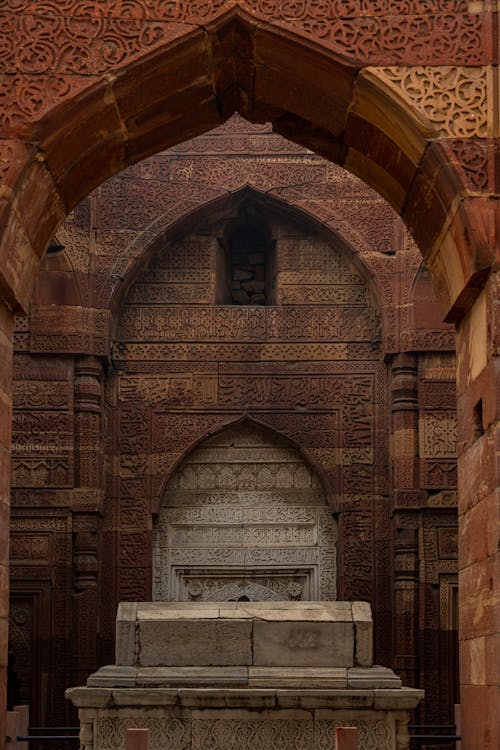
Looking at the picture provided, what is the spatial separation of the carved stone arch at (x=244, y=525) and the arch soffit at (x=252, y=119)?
4.23 metres

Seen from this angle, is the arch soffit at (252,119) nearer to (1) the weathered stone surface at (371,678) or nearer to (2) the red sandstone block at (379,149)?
(2) the red sandstone block at (379,149)

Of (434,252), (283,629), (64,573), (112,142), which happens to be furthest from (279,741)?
(64,573)

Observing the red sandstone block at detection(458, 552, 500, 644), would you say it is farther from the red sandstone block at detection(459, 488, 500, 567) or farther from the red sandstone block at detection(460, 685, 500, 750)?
the red sandstone block at detection(460, 685, 500, 750)

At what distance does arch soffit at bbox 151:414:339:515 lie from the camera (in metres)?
11.8

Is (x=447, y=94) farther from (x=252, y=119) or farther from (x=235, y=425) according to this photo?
(x=235, y=425)

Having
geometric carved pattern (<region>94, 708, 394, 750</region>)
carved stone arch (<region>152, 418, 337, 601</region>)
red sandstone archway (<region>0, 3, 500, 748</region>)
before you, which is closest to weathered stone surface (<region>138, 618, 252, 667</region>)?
geometric carved pattern (<region>94, 708, 394, 750</region>)

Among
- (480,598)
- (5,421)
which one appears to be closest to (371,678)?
(480,598)

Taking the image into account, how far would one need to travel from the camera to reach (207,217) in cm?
1220

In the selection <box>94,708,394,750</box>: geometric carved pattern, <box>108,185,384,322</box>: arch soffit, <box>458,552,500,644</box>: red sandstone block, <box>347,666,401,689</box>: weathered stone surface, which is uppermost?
<box>108,185,384,322</box>: arch soffit

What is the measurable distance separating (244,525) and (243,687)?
4.61 meters

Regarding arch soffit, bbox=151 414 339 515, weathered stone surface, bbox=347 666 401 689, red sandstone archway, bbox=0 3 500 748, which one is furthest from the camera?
arch soffit, bbox=151 414 339 515

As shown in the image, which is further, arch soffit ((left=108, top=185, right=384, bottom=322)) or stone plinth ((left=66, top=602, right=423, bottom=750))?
arch soffit ((left=108, top=185, right=384, bottom=322))

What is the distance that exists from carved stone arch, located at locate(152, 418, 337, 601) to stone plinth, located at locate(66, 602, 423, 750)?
161 inches

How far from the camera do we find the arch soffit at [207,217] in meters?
11.9
